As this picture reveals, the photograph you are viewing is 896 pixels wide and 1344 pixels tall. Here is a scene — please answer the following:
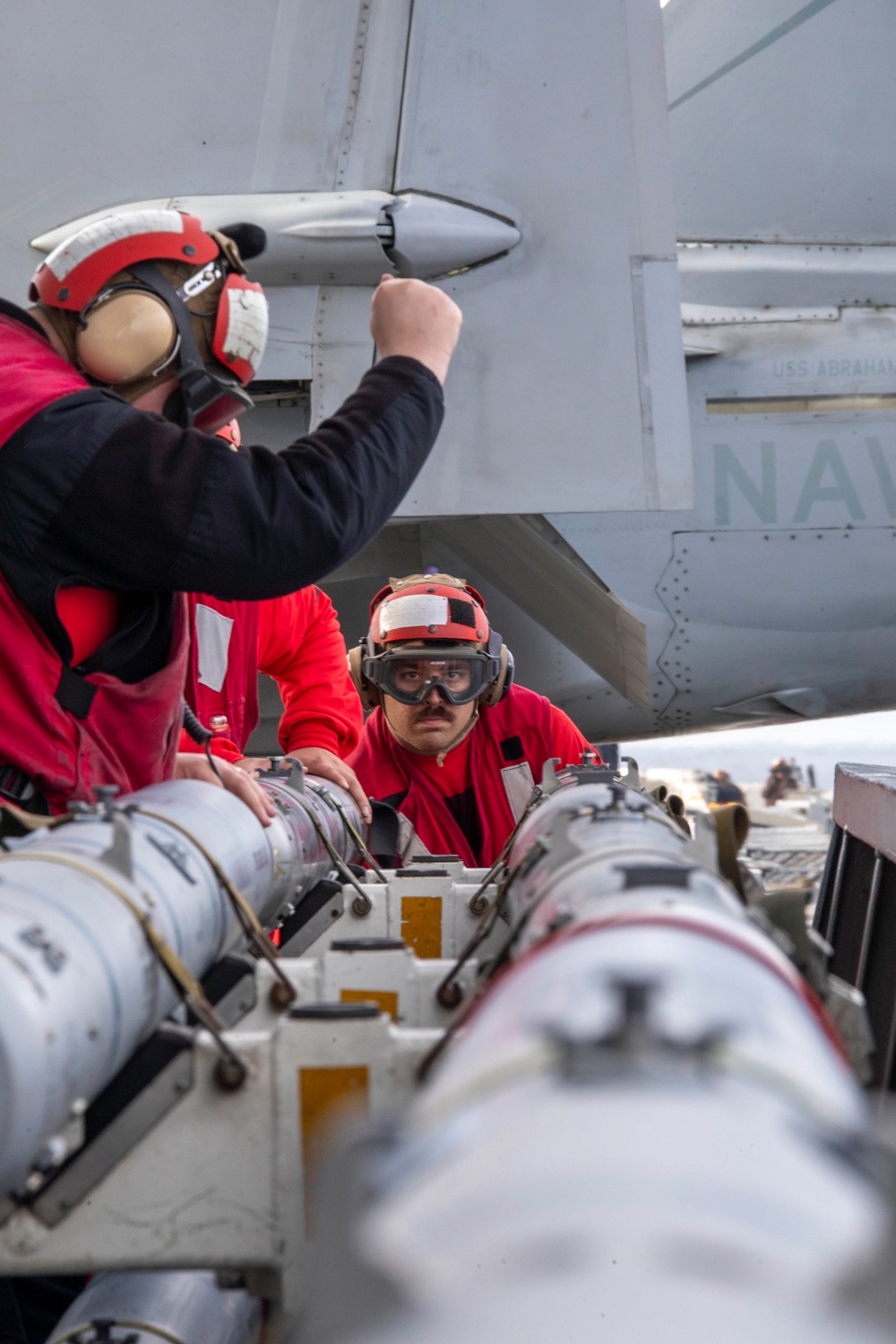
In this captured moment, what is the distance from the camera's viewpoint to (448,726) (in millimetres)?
3475

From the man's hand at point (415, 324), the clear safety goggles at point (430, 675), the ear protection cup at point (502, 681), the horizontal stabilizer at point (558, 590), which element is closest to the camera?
the man's hand at point (415, 324)

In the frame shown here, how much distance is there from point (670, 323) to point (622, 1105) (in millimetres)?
3645

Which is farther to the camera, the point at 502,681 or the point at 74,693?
the point at 502,681

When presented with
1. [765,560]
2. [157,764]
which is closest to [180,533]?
[157,764]

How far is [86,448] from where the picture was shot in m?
1.45

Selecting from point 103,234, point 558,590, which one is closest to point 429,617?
point 558,590

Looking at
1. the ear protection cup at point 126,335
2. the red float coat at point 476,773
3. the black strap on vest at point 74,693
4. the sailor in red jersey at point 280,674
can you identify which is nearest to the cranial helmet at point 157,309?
the ear protection cup at point 126,335

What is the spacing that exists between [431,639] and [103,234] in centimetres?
173

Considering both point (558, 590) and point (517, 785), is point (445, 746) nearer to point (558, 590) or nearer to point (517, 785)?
point (517, 785)

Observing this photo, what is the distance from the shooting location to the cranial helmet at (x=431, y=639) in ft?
10.6

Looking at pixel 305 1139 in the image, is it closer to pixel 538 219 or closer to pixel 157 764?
pixel 157 764

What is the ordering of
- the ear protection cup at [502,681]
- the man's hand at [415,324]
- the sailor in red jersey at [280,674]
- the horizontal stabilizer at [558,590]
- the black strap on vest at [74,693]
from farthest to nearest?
the horizontal stabilizer at [558,590] → the ear protection cup at [502,681] → the sailor in red jersey at [280,674] → the man's hand at [415,324] → the black strap on vest at [74,693]

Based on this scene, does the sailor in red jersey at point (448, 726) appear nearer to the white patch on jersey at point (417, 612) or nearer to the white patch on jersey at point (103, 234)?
the white patch on jersey at point (417, 612)

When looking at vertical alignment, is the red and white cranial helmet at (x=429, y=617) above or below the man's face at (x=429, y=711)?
above
